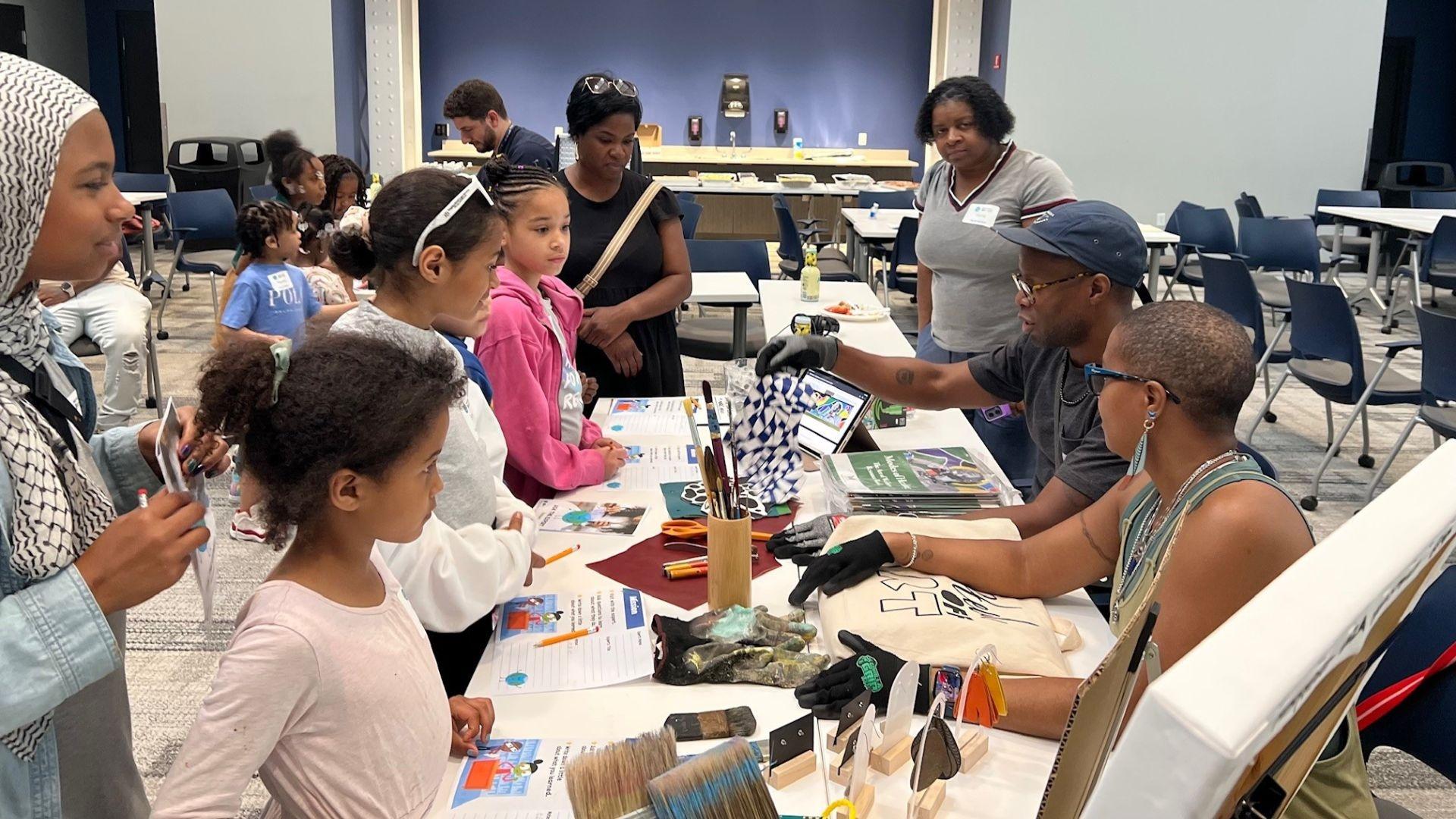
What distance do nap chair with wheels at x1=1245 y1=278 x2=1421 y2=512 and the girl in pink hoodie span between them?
343cm

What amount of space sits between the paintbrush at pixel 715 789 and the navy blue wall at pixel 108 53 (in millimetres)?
→ 13709

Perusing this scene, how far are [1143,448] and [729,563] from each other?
2.03 feet

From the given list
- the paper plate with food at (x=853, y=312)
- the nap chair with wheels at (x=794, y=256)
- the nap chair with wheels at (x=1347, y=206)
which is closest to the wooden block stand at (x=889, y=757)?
the paper plate with food at (x=853, y=312)

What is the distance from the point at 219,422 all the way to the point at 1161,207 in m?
11.2

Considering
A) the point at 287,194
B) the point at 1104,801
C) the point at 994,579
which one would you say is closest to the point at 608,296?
the point at 994,579

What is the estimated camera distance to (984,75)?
1195 centimetres

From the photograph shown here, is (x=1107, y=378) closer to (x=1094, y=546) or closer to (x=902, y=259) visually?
(x=1094, y=546)

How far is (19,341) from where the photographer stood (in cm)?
117

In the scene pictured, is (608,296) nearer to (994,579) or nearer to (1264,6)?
(994,579)

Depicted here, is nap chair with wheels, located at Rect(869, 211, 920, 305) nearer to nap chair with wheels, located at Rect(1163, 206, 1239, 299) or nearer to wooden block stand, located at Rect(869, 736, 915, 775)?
nap chair with wheels, located at Rect(1163, 206, 1239, 299)

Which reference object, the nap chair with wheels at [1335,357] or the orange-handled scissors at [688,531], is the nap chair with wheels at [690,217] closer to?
the nap chair with wheels at [1335,357]

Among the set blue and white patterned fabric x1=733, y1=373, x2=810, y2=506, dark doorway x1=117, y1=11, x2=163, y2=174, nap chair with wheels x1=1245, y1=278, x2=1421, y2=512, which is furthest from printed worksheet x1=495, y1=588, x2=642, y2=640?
dark doorway x1=117, y1=11, x2=163, y2=174

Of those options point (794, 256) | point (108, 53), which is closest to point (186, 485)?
point (794, 256)

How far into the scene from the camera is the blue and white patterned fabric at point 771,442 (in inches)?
88.0
